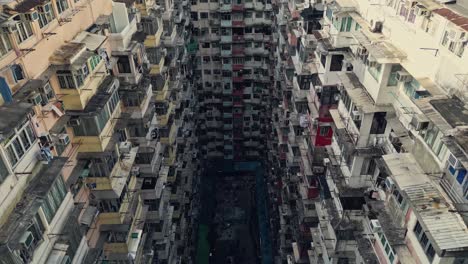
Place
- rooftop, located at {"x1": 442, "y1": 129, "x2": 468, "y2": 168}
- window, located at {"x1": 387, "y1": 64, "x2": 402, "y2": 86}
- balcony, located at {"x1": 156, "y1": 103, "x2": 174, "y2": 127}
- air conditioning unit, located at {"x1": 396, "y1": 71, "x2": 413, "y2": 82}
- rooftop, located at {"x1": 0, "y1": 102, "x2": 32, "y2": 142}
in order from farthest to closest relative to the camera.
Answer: balcony, located at {"x1": 156, "y1": 103, "x2": 174, "y2": 127}, window, located at {"x1": 387, "y1": 64, "x2": 402, "y2": 86}, air conditioning unit, located at {"x1": 396, "y1": 71, "x2": 413, "y2": 82}, rooftop, located at {"x1": 442, "y1": 129, "x2": 468, "y2": 168}, rooftop, located at {"x1": 0, "y1": 102, "x2": 32, "y2": 142}

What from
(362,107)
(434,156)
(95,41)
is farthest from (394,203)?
(95,41)

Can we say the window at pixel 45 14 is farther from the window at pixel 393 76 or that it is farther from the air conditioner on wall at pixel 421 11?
the window at pixel 393 76

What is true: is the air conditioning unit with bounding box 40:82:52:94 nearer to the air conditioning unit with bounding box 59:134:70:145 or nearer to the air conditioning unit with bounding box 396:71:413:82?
the air conditioning unit with bounding box 59:134:70:145

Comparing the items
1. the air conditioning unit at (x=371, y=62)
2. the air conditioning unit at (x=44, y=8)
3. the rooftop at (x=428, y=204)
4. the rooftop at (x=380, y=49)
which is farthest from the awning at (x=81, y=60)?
the rooftop at (x=428, y=204)

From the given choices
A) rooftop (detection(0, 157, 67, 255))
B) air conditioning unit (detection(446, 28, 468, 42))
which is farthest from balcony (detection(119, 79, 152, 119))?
air conditioning unit (detection(446, 28, 468, 42))

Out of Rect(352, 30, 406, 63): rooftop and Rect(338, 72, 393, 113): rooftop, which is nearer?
Rect(352, 30, 406, 63): rooftop

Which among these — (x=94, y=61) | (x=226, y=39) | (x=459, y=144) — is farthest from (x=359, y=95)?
(x=226, y=39)
